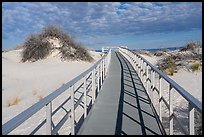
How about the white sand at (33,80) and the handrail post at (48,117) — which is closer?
the handrail post at (48,117)

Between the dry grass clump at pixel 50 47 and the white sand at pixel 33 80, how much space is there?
80cm

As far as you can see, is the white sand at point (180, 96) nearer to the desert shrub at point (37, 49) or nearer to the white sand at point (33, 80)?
the white sand at point (33, 80)

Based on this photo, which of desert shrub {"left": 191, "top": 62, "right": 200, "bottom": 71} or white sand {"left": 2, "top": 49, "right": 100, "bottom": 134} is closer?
white sand {"left": 2, "top": 49, "right": 100, "bottom": 134}

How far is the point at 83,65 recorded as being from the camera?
31.5 metres

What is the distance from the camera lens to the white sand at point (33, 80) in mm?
14066

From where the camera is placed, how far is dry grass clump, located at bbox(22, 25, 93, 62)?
112 feet

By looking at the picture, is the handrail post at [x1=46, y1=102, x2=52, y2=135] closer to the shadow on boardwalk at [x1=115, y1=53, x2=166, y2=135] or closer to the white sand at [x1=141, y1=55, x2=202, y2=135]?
the shadow on boardwalk at [x1=115, y1=53, x2=166, y2=135]

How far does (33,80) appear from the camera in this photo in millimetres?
24344

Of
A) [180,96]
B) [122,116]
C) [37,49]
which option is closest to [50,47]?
[37,49]

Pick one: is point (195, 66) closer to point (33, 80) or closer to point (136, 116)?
point (33, 80)

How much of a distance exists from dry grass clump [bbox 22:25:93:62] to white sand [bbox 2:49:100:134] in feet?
2.62

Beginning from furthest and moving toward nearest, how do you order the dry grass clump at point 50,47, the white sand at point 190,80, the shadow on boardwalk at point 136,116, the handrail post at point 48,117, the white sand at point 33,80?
1. the dry grass clump at point 50,47
2. the white sand at point 190,80
3. the white sand at point 33,80
4. the shadow on boardwalk at point 136,116
5. the handrail post at point 48,117

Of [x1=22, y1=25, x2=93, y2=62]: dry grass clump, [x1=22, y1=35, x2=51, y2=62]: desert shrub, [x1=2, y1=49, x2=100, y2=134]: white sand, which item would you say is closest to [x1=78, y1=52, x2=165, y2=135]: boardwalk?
[x1=2, y1=49, x2=100, y2=134]: white sand

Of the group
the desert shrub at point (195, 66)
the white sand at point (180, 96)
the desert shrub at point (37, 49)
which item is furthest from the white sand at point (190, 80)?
the desert shrub at point (37, 49)
